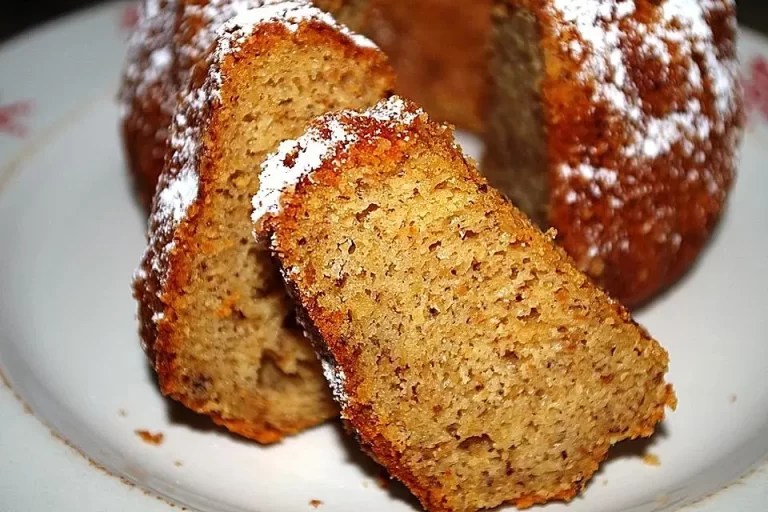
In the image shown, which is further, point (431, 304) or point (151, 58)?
point (151, 58)

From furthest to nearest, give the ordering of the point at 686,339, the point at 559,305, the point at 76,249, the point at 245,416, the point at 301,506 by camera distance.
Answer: the point at 76,249, the point at 686,339, the point at 245,416, the point at 301,506, the point at 559,305

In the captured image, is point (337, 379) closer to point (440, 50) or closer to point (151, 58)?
point (151, 58)

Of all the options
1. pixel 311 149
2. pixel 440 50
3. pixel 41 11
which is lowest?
pixel 41 11

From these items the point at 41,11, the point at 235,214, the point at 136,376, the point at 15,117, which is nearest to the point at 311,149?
the point at 235,214

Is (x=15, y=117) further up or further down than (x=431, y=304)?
further down

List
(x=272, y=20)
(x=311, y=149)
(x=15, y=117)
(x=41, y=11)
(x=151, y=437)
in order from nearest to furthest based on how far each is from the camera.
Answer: (x=311, y=149)
(x=272, y=20)
(x=151, y=437)
(x=15, y=117)
(x=41, y=11)

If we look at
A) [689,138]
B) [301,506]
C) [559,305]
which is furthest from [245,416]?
[689,138]

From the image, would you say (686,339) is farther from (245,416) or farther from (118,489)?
(118,489)
